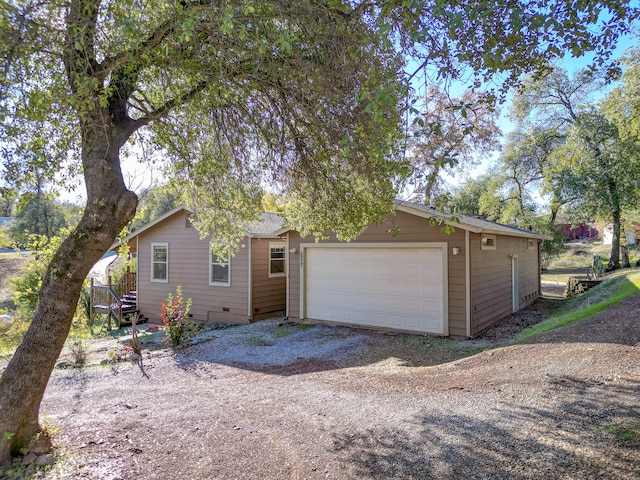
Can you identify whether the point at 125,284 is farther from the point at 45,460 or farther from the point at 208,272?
the point at 45,460

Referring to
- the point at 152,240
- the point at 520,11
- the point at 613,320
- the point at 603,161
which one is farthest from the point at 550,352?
the point at 603,161

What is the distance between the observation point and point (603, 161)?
57.8 feet

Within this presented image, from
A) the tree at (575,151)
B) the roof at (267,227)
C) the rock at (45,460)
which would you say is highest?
the tree at (575,151)

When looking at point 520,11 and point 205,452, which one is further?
point 205,452

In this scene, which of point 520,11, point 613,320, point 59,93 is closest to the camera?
point 520,11

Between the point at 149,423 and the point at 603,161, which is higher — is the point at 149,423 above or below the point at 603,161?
below

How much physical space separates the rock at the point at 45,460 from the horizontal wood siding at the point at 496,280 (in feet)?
26.1

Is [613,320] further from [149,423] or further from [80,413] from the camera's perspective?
[80,413]

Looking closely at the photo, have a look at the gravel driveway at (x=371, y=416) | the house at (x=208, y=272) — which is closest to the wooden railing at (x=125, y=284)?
the house at (x=208, y=272)

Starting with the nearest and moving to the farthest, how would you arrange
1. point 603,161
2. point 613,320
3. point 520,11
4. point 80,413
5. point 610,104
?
point 520,11, point 80,413, point 613,320, point 610,104, point 603,161

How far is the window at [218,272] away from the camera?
479 inches

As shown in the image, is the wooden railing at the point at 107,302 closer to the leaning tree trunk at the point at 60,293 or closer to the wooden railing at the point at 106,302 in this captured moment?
the wooden railing at the point at 106,302

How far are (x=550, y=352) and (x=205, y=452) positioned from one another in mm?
4739

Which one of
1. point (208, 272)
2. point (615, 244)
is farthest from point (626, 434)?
point (615, 244)
